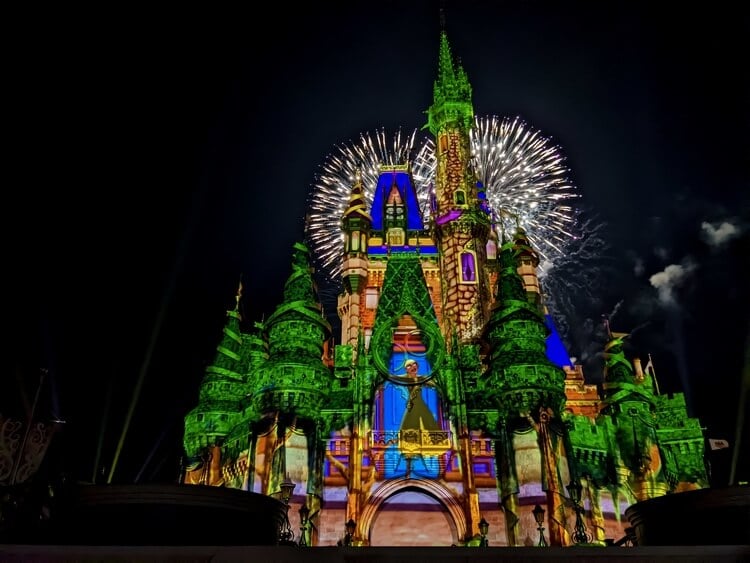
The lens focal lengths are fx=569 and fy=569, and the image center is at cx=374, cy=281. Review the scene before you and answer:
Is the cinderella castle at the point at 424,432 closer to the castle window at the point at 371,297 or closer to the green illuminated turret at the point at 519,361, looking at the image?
the green illuminated turret at the point at 519,361

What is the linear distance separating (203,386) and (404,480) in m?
15.3

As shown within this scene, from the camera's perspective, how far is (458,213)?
53.9 meters

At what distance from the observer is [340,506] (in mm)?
28172

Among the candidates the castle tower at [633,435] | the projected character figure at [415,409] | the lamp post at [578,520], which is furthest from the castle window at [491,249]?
the lamp post at [578,520]

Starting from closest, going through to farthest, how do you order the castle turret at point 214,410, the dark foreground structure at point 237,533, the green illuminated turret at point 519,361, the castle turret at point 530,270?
the dark foreground structure at point 237,533 → the green illuminated turret at point 519,361 → the castle turret at point 214,410 → the castle turret at point 530,270

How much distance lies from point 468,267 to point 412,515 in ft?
91.5

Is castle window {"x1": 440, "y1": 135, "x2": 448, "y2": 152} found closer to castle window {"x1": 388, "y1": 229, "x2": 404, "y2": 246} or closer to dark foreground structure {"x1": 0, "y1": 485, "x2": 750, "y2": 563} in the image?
castle window {"x1": 388, "y1": 229, "x2": 404, "y2": 246}

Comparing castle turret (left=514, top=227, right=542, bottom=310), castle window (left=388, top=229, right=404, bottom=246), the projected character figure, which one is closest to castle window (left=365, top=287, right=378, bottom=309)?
castle window (left=388, top=229, right=404, bottom=246)

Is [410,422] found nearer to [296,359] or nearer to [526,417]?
[526,417]

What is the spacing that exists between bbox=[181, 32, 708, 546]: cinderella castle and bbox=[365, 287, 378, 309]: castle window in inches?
633

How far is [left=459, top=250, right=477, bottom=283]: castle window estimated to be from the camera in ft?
168

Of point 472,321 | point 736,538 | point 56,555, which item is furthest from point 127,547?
point 472,321

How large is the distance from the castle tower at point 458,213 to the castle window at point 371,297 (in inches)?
268

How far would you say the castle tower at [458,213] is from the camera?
4984cm
